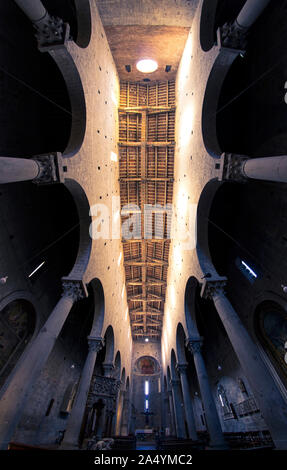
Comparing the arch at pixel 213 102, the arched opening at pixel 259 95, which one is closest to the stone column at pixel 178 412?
the arch at pixel 213 102

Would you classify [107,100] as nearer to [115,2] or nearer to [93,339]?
[115,2]

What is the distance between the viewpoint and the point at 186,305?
13672 millimetres

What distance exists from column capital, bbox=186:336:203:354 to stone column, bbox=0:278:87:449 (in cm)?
780

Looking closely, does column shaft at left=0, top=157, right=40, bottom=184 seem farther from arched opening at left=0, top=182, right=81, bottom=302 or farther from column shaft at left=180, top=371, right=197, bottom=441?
column shaft at left=180, top=371, right=197, bottom=441

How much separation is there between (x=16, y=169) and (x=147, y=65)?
1608 centimetres

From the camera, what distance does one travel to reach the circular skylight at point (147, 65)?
53.4ft

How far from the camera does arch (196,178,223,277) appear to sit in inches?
384

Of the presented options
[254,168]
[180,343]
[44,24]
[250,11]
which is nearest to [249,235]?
[254,168]

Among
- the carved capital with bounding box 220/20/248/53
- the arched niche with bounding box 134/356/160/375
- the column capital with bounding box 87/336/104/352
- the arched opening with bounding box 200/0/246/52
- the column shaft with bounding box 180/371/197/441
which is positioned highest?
the arched niche with bounding box 134/356/160/375

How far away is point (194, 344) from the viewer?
480 inches

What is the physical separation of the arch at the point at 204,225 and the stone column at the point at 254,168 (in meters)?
2.07

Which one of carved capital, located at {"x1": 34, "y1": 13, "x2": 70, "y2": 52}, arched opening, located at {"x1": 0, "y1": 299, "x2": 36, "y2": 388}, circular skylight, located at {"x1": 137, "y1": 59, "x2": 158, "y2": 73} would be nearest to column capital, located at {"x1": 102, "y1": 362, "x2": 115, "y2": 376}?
arched opening, located at {"x1": 0, "y1": 299, "x2": 36, "y2": 388}

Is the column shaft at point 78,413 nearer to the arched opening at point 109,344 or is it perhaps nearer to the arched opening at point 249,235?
the arched opening at point 109,344
